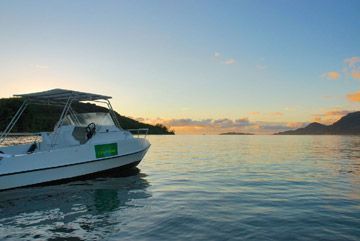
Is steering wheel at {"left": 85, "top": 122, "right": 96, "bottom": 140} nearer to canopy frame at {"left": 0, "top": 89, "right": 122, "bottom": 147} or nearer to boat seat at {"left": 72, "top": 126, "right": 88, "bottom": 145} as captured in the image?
boat seat at {"left": 72, "top": 126, "right": 88, "bottom": 145}

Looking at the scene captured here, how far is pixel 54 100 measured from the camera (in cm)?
1900

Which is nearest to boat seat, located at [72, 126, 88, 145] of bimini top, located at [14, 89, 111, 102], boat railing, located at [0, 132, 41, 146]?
bimini top, located at [14, 89, 111, 102]

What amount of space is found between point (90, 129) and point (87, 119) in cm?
92

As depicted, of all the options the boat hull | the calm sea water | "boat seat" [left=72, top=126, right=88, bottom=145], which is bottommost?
the calm sea water

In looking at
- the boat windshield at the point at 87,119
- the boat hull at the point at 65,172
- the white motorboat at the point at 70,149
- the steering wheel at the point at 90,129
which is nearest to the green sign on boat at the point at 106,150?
the white motorboat at the point at 70,149

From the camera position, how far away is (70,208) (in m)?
11.4

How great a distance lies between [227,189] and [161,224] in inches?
241

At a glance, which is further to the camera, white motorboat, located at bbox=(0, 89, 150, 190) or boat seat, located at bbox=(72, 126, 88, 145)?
boat seat, located at bbox=(72, 126, 88, 145)

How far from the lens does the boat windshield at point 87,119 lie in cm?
1864

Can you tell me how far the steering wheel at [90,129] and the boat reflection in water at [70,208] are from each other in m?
2.31

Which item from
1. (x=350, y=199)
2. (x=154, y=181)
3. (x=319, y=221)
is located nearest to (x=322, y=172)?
(x=350, y=199)

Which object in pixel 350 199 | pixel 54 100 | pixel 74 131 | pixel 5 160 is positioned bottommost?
pixel 350 199

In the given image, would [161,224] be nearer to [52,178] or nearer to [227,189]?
[227,189]

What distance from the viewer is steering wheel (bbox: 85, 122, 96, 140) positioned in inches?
703
